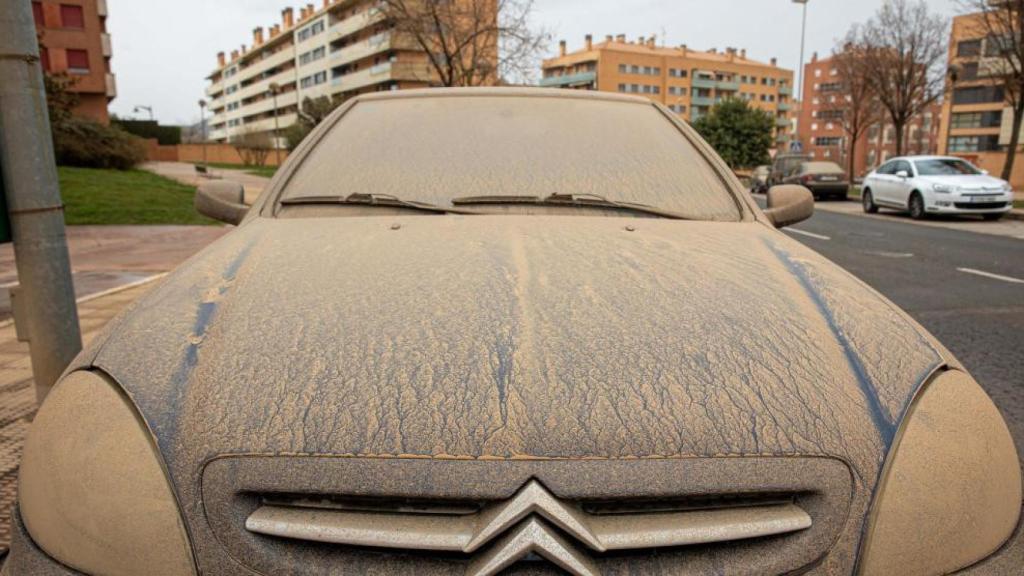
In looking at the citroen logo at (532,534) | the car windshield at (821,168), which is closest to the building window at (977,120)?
the car windshield at (821,168)

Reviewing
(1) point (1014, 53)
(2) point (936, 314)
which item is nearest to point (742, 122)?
(1) point (1014, 53)

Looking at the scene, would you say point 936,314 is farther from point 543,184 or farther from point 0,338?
point 0,338

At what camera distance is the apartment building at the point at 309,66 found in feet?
210

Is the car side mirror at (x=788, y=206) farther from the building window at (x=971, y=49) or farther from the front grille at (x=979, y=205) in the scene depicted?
the building window at (x=971, y=49)

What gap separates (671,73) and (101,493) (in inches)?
4088

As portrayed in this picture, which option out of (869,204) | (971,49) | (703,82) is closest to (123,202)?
(869,204)

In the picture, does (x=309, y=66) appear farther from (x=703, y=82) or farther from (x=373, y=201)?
(x=373, y=201)

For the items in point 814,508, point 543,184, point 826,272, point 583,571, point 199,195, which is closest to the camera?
point 583,571

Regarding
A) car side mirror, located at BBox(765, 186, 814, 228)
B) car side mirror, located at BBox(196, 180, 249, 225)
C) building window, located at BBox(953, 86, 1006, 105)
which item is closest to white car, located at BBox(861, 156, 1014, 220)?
car side mirror, located at BBox(765, 186, 814, 228)

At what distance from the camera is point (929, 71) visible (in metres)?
29.2

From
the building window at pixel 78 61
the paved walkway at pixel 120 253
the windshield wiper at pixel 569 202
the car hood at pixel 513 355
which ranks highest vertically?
the building window at pixel 78 61

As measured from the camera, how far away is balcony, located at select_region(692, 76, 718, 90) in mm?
99662

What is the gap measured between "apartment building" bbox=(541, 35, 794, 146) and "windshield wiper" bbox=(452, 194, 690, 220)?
88.0 m

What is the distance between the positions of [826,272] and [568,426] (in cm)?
96
